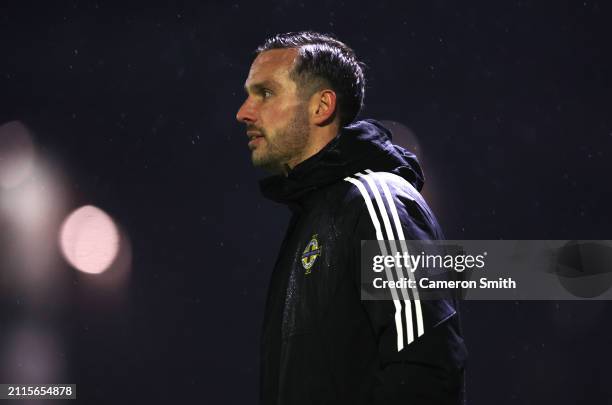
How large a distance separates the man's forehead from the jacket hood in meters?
0.27

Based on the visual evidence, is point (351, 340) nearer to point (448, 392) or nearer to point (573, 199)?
point (448, 392)

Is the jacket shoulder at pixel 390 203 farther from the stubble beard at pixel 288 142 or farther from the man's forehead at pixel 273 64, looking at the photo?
the man's forehead at pixel 273 64

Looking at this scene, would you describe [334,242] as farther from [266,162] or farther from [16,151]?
[16,151]

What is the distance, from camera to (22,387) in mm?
4281

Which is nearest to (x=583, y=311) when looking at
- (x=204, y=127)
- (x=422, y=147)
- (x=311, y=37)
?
(x=422, y=147)

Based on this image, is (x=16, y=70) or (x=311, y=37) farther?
(x=16, y=70)

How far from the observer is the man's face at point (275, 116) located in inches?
64.4

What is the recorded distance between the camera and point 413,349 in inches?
45.3

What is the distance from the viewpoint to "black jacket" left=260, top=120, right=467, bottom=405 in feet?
3.79

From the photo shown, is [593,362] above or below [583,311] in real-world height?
below

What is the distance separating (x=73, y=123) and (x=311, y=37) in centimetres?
319

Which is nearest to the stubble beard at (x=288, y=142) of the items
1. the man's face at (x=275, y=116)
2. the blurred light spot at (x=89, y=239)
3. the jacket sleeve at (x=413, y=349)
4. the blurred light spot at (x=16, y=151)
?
the man's face at (x=275, y=116)

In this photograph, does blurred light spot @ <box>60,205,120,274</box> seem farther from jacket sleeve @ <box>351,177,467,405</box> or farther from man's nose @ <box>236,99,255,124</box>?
jacket sleeve @ <box>351,177,467,405</box>

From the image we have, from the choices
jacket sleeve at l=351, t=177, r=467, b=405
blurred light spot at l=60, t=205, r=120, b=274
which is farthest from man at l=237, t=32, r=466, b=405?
blurred light spot at l=60, t=205, r=120, b=274
